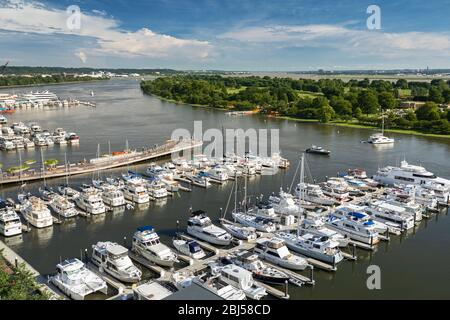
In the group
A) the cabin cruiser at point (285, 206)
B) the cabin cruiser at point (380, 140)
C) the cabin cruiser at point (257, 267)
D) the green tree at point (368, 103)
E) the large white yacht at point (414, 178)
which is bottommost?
the cabin cruiser at point (257, 267)

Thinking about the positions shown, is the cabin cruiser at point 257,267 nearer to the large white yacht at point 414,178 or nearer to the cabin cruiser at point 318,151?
the large white yacht at point 414,178

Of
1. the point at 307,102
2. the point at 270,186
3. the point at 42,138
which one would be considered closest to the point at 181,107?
the point at 307,102

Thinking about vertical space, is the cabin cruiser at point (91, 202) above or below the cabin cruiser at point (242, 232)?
above

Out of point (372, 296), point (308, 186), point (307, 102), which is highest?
point (307, 102)

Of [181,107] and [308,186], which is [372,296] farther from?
[181,107]

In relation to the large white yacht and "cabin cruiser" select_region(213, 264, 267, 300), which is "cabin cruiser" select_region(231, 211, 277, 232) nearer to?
"cabin cruiser" select_region(213, 264, 267, 300)

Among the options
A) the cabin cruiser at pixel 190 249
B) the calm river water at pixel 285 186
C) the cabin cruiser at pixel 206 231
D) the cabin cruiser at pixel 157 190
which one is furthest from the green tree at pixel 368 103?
the cabin cruiser at pixel 190 249
